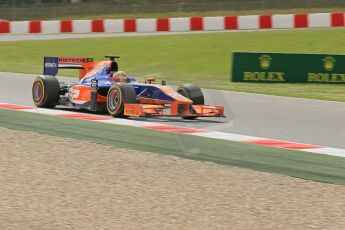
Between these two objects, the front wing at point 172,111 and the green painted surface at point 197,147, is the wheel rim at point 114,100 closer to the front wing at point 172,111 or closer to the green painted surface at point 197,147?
the front wing at point 172,111

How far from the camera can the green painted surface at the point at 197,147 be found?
758cm

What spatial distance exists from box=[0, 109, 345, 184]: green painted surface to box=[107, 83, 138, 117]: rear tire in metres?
0.44

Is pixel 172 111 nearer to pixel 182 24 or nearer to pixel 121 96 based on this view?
pixel 121 96

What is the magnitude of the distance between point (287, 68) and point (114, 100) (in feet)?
23.7

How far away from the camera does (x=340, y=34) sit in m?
24.3

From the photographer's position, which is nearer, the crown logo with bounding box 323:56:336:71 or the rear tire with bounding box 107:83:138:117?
the rear tire with bounding box 107:83:138:117

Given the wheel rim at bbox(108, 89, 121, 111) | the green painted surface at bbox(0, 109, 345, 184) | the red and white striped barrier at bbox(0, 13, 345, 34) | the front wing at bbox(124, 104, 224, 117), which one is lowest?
the green painted surface at bbox(0, 109, 345, 184)

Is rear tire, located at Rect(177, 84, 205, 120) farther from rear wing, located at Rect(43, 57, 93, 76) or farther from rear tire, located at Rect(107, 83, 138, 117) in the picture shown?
rear wing, located at Rect(43, 57, 93, 76)

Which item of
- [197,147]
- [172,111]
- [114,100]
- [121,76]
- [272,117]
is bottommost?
[197,147]

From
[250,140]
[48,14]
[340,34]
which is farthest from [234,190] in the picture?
[48,14]

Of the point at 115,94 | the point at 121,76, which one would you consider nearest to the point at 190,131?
the point at 115,94

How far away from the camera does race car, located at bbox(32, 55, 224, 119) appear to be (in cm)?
1042

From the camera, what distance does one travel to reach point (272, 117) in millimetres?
11477

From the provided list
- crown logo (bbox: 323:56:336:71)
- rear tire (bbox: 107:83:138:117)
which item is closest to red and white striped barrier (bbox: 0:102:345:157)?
rear tire (bbox: 107:83:138:117)
